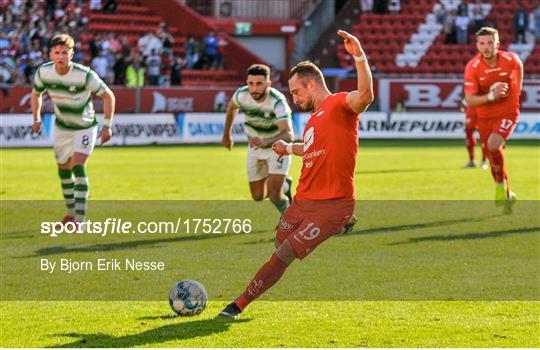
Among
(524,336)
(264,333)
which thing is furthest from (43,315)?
(524,336)

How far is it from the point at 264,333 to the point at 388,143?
30.0 meters

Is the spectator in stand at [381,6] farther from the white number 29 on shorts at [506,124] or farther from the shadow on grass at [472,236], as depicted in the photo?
the shadow on grass at [472,236]

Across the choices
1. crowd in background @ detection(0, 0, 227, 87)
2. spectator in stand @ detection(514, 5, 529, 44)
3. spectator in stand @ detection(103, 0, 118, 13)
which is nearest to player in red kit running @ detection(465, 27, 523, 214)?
crowd in background @ detection(0, 0, 227, 87)

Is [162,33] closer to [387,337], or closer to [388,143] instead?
[388,143]

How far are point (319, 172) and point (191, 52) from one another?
3688 cm

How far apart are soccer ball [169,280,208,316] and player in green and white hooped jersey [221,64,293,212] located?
5493 millimetres

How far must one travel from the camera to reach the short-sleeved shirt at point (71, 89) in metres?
15.4

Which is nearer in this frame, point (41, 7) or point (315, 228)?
point (315, 228)

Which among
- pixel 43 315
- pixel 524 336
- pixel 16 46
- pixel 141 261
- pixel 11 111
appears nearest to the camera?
pixel 524 336

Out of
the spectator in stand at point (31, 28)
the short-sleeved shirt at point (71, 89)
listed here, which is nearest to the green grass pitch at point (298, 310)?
the short-sleeved shirt at point (71, 89)

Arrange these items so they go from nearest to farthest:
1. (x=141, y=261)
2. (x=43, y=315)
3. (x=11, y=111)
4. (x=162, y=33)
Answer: (x=43, y=315), (x=141, y=261), (x=11, y=111), (x=162, y=33)

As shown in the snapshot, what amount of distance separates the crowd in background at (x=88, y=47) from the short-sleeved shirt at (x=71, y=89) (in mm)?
23243

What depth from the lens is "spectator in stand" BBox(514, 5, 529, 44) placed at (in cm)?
4719

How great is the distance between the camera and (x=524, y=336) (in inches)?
340
